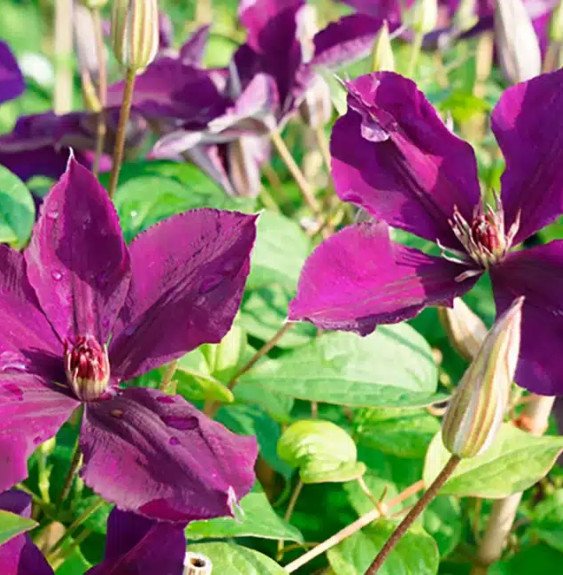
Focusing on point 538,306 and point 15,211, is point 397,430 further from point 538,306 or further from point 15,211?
point 15,211

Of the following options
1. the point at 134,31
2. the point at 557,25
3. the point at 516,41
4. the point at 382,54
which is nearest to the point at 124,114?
the point at 134,31

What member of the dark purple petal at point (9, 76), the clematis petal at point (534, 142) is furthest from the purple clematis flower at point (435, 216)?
the dark purple petal at point (9, 76)

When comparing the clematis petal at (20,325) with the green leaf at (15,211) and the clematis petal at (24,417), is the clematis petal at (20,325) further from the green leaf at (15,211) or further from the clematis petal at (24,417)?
the green leaf at (15,211)

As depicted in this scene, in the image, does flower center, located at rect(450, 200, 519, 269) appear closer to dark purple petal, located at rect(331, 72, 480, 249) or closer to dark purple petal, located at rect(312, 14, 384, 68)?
dark purple petal, located at rect(331, 72, 480, 249)

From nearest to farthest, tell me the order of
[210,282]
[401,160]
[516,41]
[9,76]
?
1. [210,282]
2. [401,160]
3. [516,41]
4. [9,76]

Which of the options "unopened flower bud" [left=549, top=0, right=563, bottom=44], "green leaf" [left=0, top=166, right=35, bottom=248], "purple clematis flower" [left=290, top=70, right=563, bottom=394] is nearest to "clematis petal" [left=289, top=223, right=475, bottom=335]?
"purple clematis flower" [left=290, top=70, right=563, bottom=394]

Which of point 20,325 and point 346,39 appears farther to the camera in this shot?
point 346,39
